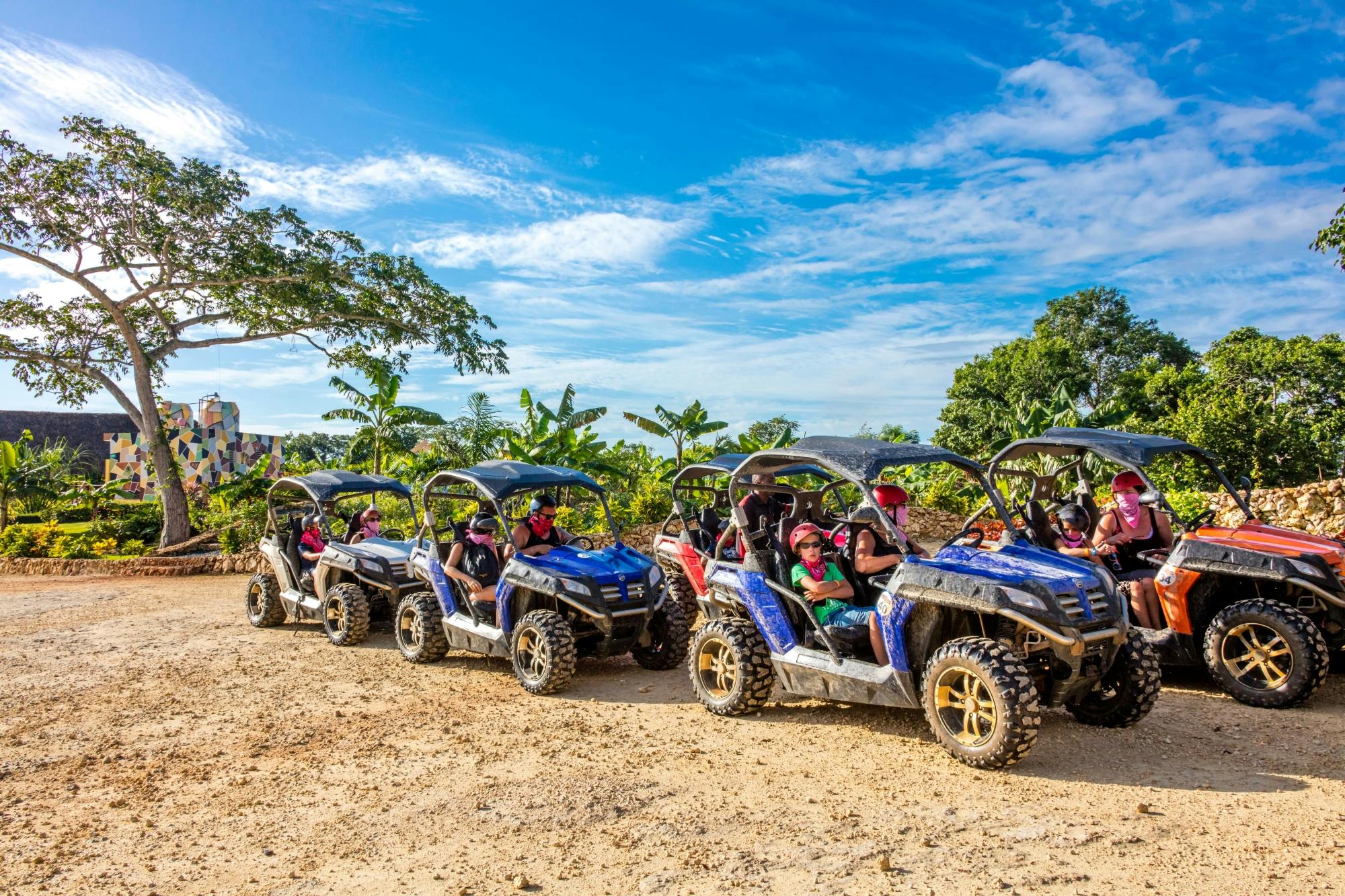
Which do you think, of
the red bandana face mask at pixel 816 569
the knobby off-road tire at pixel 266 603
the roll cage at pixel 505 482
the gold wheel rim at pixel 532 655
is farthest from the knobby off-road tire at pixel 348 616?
the red bandana face mask at pixel 816 569

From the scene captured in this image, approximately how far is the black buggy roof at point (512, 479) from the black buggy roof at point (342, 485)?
247cm

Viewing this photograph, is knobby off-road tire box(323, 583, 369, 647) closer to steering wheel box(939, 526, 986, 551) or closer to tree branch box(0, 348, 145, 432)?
steering wheel box(939, 526, 986, 551)

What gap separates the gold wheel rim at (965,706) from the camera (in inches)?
202

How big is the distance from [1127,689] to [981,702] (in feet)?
4.28

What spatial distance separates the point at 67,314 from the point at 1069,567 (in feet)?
84.0

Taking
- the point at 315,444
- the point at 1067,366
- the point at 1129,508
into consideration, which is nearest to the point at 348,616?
the point at 1129,508

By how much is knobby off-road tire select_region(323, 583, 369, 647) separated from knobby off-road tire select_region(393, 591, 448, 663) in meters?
0.95

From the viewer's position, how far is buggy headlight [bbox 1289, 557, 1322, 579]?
251 inches

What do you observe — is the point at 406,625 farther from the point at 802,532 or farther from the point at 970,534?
the point at 970,534

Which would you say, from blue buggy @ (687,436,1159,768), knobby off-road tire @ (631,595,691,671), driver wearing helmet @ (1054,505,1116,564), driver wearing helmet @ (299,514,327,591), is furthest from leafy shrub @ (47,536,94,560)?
driver wearing helmet @ (1054,505,1116,564)

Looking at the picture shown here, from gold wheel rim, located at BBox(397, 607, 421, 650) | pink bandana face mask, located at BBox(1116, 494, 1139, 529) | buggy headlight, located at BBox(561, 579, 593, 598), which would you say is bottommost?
gold wheel rim, located at BBox(397, 607, 421, 650)

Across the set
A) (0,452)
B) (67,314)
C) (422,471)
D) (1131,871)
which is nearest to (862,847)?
(1131,871)

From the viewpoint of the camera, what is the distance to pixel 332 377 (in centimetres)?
2425

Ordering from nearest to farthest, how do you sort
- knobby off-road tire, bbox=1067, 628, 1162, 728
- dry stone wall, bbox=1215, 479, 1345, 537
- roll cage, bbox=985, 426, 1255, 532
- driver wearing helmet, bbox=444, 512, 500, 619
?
1. knobby off-road tire, bbox=1067, 628, 1162, 728
2. roll cage, bbox=985, 426, 1255, 532
3. driver wearing helmet, bbox=444, 512, 500, 619
4. dry stone wall, bbox=1215, 479, 1345, 537
